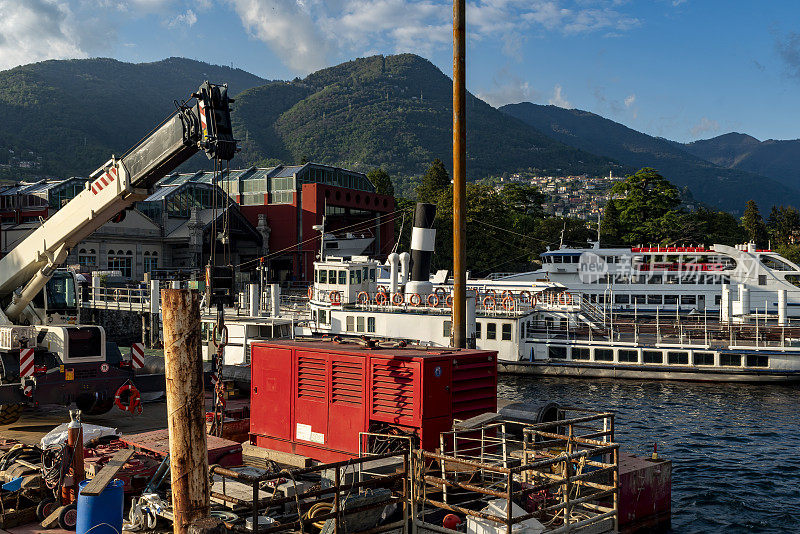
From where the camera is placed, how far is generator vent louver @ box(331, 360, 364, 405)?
1434 cm

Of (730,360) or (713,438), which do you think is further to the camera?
(730,360)

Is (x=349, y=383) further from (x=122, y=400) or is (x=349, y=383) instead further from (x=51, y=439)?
(x=122, y=400)

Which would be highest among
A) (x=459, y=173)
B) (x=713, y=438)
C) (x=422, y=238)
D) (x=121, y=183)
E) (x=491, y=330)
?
(x=459, y=173)

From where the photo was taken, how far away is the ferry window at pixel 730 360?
1492 inches

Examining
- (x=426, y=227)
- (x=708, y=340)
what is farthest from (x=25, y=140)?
(x=708, y=340)

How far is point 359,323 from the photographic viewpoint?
130ft

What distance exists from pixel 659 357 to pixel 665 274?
26.6 m

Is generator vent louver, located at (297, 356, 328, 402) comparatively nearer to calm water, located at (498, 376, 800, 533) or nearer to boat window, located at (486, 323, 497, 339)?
calm water, located at (498, 376, 800, 533)

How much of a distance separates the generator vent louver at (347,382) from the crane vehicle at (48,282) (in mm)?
6621

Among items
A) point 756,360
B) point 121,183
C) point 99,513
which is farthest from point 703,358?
point 99,513

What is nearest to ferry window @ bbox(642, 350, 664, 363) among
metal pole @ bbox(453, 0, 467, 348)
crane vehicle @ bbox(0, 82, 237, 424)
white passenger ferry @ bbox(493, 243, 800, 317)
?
white passenger ferry @ bbox(493, 243, 800, 317)

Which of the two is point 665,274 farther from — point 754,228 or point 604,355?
point 754,228

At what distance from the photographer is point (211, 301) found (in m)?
14.7

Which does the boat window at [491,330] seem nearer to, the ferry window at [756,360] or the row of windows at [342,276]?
the row of windows at [342,276]
